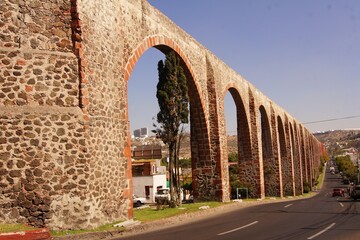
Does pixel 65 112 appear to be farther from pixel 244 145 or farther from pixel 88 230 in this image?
pixel 244 145

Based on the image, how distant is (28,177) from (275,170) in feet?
83.7

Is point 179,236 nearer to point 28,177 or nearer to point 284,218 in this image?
point 28,177

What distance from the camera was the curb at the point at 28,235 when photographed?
7.17 meters

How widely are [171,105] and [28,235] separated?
823 cm

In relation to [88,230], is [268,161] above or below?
above

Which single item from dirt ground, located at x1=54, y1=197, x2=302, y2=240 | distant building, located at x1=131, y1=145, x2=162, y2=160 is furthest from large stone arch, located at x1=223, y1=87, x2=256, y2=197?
distant building, located at x1=131, y1=145, x2=162, y2=160

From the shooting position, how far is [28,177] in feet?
29.5

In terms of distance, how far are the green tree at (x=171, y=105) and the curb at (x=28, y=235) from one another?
24.3 feet

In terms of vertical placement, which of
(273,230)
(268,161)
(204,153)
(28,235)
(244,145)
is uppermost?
(244,145)

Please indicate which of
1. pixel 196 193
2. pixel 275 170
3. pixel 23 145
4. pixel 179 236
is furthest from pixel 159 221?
pixel 275 170

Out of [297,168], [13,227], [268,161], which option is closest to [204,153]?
[13,227]

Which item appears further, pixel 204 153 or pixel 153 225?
pixel 204 153

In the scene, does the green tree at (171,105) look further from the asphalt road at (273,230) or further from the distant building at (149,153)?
the distant building at (149,153)

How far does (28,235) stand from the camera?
7520mm
